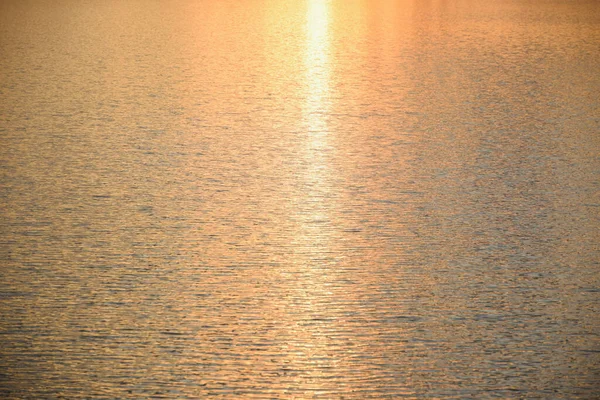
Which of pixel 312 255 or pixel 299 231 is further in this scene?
pixel 299 231

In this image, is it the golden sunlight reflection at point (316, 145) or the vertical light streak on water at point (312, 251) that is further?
the golden sunlight reflection at point (316, 145)

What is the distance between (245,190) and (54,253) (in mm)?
854

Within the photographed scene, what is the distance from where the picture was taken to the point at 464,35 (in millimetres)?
8367

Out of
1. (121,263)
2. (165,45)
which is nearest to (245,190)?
(121,263)

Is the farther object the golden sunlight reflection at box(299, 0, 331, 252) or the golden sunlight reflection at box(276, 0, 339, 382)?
the golden sunlight reflection at box(299, 0, 331, 252)

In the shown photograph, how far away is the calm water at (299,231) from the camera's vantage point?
74.0 inches

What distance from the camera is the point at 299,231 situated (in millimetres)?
2791

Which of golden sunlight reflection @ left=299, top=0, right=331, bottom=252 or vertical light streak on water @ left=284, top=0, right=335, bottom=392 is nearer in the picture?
vertical light streak on water @ left=284, top=0, right=335, bottom=392

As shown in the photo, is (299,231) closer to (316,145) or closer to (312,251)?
(312,251)

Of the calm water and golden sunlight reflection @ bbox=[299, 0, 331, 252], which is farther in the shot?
golden sunlight reflection @ bbox=[299, 0, 331, 252]

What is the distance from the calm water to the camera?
188cm

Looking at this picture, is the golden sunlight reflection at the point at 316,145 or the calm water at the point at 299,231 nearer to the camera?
the calm water at the point at 299,231

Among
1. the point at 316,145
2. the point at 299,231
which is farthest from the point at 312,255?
the point at 316,145

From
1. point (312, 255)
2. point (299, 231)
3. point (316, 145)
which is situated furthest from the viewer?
point (316, 145)
